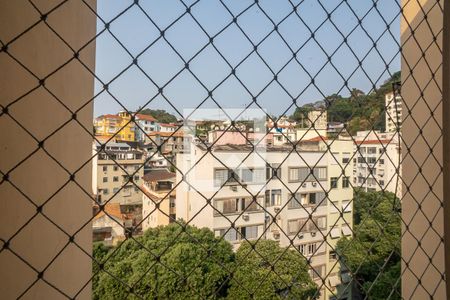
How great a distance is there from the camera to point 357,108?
76 cm

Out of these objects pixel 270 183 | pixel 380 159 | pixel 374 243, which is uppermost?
pixel 380 159

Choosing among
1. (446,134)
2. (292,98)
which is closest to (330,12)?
(292,98)

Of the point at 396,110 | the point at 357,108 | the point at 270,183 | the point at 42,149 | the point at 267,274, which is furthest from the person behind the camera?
the point at 270,183

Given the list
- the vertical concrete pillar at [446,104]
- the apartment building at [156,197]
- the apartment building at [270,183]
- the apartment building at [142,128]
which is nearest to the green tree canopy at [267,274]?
the apartment building at [270,183]

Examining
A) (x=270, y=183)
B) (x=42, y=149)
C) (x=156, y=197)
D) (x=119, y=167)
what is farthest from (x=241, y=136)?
(x=270, y=183)

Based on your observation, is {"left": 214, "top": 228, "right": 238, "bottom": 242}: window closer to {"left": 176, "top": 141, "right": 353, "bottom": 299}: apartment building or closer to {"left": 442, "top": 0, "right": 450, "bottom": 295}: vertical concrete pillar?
{"left": 176, "top": 141, "right": 353, "bottom": 299}: apartment building

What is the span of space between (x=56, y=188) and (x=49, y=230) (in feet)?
0.19

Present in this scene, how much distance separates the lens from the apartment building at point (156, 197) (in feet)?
1.67

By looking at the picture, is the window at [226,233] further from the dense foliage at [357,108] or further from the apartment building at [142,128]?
A: the dense foliage at [357,108]

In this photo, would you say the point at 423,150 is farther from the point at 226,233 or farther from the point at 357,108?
the point at 226,233

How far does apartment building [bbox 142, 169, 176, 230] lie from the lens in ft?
1.67

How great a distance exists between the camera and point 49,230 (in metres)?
0.44

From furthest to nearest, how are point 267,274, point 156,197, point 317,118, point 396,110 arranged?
point 156,197
point 396,110
point 317,118
point 267,274

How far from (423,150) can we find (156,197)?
763 mm
